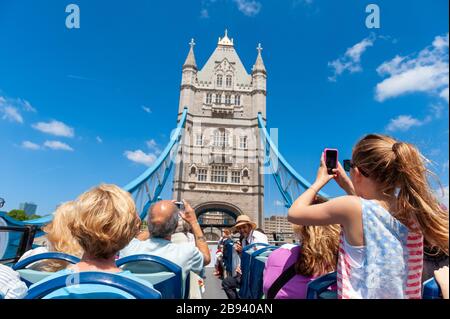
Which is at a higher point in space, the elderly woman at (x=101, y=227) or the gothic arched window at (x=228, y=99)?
A: the gothic arched window at (x=228, y=99)

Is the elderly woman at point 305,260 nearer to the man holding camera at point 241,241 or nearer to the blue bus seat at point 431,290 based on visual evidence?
the blue bus seat at point 431,290

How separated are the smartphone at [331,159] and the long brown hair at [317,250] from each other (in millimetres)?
364

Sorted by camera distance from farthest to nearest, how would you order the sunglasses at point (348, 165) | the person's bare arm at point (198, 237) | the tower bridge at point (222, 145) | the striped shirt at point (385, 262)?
the tower bridge at point (222, 145) → the person's bare arm at point (198, 237) → the sunglasses at point (348, 165) → the striped shirt at point (385, 262)

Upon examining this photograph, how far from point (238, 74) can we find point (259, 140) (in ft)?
22.9

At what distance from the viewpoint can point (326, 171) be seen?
122 centimetres

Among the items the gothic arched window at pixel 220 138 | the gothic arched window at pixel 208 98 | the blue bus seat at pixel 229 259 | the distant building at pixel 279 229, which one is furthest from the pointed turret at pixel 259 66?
the blue bus seat at pixel 229 259

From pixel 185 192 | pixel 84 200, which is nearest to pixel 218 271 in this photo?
pixel 84 200

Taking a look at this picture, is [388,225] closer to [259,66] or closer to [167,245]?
[167,245]

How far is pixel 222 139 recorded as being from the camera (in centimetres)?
2300

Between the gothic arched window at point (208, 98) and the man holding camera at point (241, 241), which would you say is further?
the gothic arched window at point (208, 98)

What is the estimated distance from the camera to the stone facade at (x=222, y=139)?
69.7 feet

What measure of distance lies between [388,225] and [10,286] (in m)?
1.41

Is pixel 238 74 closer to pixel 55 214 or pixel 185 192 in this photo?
pixel 185 192

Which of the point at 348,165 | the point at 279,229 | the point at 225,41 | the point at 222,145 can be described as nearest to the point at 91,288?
the point at 348,165
